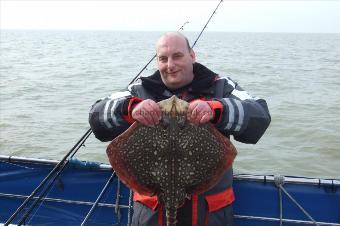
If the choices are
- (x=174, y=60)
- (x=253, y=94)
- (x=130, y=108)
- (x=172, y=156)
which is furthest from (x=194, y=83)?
(x=253, y=94)

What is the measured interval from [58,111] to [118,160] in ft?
43.3

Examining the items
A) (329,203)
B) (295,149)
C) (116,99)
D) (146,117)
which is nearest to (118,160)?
(146,117)

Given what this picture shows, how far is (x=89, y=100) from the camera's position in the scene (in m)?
17.2

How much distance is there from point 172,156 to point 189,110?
0.32m

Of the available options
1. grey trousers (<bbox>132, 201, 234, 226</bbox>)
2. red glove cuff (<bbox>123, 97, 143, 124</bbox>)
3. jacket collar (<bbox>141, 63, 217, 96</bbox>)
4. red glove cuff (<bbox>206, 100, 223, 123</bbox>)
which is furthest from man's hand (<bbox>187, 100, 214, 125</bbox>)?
grey trousers (<bbox>132, 201, 234, 226</bbox>)

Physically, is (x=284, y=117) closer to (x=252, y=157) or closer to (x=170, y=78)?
(x=252, y=157)

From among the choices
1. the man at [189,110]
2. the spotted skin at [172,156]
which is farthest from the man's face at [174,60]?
the spotted skin at [172,156]

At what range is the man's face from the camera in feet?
11.0

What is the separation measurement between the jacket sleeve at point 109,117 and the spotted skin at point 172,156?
1.23ft

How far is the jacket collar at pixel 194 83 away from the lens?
3.39m

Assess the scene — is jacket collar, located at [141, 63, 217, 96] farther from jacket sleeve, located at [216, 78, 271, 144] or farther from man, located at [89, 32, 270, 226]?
jacket sleeve, located at [216, 78, 271, 144]

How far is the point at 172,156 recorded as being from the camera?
2.74 meters

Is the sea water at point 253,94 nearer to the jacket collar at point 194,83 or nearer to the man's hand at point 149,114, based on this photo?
the jacket collar at point 194,83

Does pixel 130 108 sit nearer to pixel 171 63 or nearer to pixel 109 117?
pixel 109 117
